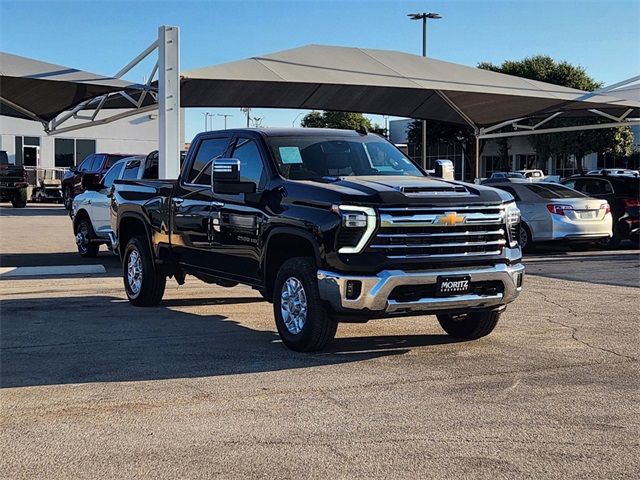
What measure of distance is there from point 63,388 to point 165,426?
139 centimetres

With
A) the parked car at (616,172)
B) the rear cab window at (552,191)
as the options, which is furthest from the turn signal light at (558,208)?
the parked car at (616,172)

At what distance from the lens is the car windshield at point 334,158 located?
8.59 meters

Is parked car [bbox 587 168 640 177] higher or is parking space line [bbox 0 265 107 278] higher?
parked car [bbox 587 168 640 177]

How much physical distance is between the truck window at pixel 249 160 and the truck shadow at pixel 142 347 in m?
1.56

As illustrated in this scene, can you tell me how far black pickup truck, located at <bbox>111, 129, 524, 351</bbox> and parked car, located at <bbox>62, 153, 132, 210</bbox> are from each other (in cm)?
1648

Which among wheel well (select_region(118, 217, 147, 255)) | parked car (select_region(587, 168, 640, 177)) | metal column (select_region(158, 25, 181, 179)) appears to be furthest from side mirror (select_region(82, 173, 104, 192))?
parked car (select_region(587, 168, 640, 177))

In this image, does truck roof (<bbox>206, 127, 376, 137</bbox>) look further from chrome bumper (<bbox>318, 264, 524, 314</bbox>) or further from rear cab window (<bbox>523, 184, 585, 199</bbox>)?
rear cab window (<bbox>523, 184, 585, 199</bbox>)

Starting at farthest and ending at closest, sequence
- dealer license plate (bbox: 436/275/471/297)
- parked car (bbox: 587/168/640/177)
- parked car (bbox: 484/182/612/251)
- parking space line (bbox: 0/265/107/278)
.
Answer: parked car (bbox: 587/168/640/177) < parked car (bbox: 484/182/612/251) < parking space line (bbox: 0/265/107/278) < dealer license plate (bbox: 436/275/471/297)

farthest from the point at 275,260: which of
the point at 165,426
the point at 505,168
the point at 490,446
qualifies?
the point at 505,168

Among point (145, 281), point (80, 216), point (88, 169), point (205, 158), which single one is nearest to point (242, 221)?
point (205, 158)

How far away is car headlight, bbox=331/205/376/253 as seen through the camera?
24.0 feet

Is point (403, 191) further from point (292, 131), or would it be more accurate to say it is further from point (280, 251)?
point (292, 131)

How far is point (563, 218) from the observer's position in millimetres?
17391

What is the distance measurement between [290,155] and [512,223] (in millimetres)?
2177
